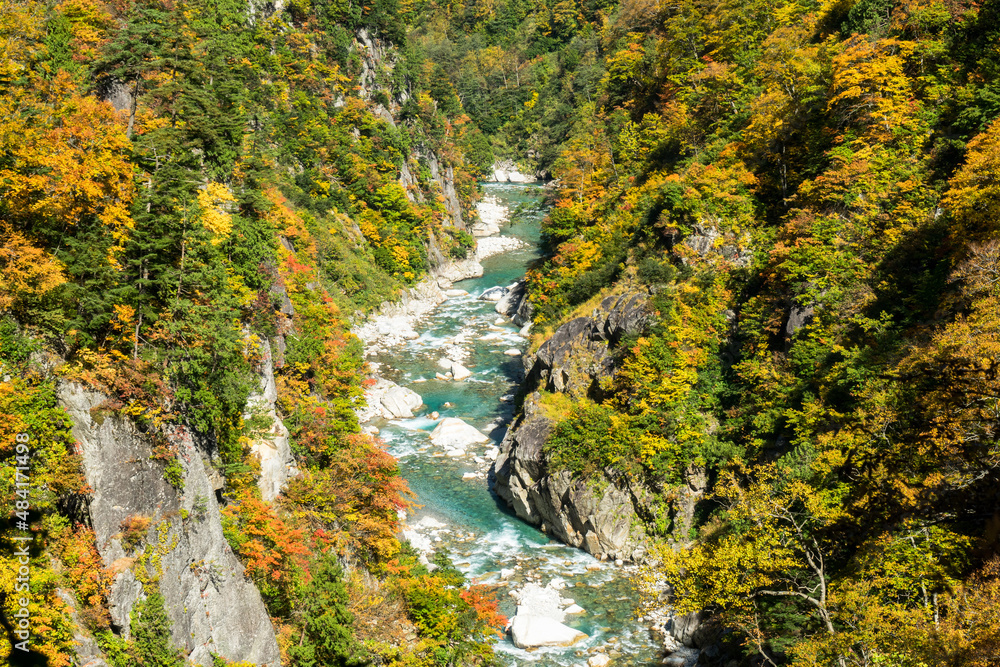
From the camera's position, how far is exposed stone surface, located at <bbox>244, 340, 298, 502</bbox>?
20672 millimetres

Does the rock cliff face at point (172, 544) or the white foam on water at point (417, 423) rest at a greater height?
the rock cliff face at point (172, 544)

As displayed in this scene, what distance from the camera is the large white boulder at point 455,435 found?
34.5 m

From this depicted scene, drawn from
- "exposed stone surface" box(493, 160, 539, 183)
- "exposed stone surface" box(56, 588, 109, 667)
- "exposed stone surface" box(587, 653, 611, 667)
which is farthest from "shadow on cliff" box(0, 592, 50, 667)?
"exposed stone surface" box(493, 160, 539, 183)

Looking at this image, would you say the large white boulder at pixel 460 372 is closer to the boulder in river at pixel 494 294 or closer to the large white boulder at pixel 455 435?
the large white boulder at pixel 455 435

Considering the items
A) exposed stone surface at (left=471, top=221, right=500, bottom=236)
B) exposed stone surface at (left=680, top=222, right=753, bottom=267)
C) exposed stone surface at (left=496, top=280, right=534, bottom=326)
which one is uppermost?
exposed stone surface at (left=680, top=222, right=753, bottom=267)

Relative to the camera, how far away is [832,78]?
1232 inches

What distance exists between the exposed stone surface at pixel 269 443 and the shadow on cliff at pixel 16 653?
26.6 feet

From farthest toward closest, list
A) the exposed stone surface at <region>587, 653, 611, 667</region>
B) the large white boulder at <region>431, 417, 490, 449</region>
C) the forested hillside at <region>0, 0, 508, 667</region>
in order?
the large white boulder at <region>431, 417, 490, 449</region> < the exposed stone surface at <region>587, 653, 611, 667</region> < the forested hillside at <region>0, 0, 508, 667</region>

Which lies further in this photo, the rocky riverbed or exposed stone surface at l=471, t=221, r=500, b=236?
exposed stone surface at l=471, t=221, r=500, b=236

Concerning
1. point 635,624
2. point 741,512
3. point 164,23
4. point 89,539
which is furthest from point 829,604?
point 164,23

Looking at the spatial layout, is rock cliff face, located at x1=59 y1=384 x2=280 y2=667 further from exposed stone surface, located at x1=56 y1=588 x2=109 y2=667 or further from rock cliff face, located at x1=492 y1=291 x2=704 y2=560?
rock cliff face, located at x1=492 y1=291 x2=704 y2=560

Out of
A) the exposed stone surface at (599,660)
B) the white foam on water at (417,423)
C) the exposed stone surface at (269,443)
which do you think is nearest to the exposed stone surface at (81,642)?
the exposed stone surface at (269,443)

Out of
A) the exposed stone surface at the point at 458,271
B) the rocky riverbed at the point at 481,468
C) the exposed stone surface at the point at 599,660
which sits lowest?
the exposed stone surface at the point at 599,660

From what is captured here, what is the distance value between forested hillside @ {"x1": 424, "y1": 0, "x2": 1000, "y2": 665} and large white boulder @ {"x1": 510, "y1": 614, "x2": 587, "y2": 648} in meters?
4.47
